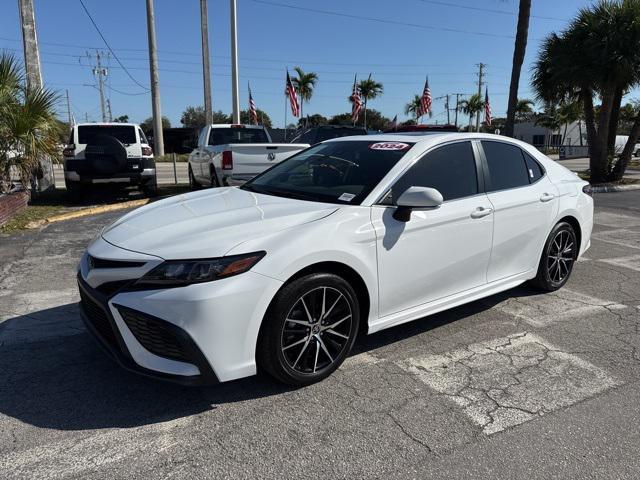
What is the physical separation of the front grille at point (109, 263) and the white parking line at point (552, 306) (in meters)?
3.27

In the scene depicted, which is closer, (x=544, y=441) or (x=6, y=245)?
(x=544, y=441)

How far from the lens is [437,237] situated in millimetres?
3697

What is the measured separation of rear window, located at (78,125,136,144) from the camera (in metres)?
11.4

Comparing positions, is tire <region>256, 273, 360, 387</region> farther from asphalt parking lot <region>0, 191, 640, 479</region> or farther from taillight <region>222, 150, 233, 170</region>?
taillight <region>222, 150, 233, 170</region>

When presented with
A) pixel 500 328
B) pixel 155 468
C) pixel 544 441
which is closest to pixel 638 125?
pixel 500 328

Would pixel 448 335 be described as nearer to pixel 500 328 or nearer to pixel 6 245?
pixel 500 328

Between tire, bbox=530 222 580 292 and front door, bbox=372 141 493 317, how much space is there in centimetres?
107

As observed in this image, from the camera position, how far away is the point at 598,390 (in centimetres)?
325

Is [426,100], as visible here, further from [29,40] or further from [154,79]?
[29,40]

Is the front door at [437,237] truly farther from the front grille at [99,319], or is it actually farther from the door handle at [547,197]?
the front grille at [99,319]

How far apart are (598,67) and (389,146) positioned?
46.4 ft

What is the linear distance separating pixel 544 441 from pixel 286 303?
1.57 meters

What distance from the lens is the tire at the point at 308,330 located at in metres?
2.97

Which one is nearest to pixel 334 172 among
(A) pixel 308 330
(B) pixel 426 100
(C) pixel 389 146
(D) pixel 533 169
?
(C) pixel 389 146
